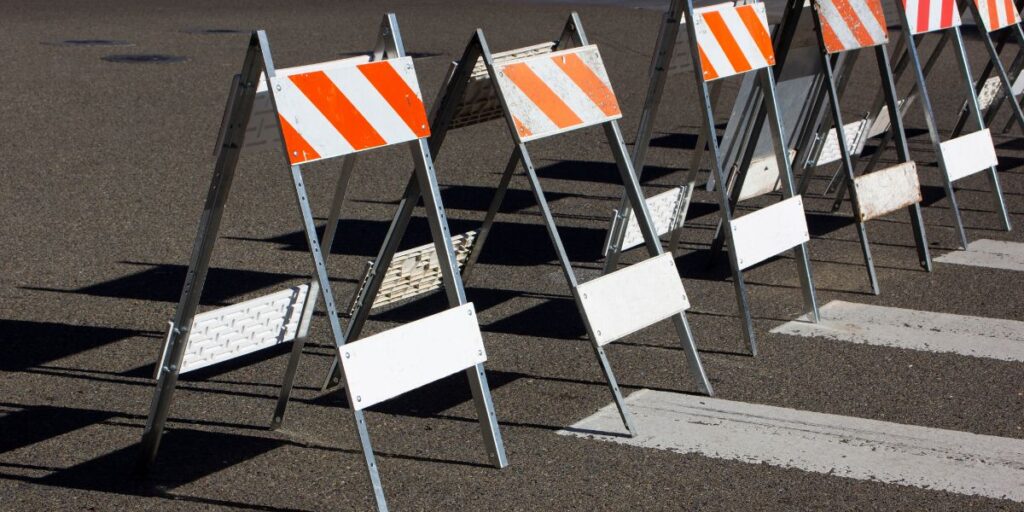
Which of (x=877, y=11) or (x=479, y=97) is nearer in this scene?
(x=479, y=97)

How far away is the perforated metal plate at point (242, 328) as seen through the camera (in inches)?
209

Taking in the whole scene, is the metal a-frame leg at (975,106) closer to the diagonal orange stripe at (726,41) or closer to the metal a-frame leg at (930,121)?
the metal a-frame leg at (930,121)

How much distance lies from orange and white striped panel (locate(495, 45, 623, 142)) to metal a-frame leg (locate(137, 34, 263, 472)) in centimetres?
122

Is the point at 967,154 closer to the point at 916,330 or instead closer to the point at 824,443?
the point at 916,330

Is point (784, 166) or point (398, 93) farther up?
point (398, 93)

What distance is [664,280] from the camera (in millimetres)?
6266

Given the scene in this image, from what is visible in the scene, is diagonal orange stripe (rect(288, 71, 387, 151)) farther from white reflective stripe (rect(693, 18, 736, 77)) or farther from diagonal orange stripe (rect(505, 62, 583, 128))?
white reflective stripe (rect(693, 18, 736, 77))

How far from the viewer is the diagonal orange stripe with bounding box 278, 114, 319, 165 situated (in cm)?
485

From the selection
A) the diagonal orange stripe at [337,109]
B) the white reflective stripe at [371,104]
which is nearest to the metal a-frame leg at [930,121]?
the white reflective stripe at [371,104]

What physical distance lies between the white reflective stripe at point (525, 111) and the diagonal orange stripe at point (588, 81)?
0.89 ft

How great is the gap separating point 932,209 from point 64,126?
791 centimetres

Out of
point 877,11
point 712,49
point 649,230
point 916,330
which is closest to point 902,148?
point 877,11

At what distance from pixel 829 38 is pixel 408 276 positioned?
3.11 metres

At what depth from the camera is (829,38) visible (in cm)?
797
